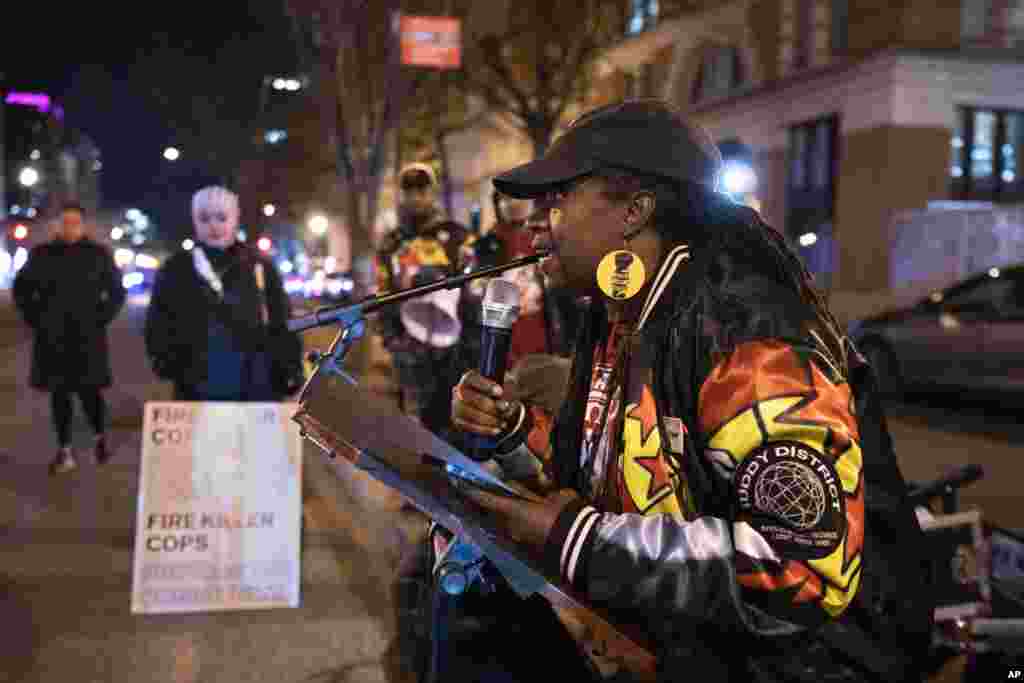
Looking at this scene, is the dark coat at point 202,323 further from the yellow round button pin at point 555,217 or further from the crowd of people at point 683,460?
the yellow round button pin at point 555,217

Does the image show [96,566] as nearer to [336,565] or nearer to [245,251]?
[336,565]

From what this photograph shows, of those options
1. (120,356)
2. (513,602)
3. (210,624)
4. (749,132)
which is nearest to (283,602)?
(210,624)

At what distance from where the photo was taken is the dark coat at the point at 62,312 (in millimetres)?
6602

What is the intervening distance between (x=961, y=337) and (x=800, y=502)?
10.0 metres

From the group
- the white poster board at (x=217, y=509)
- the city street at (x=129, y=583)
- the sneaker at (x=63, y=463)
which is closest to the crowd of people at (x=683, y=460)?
the city street at (x=129, y=583)

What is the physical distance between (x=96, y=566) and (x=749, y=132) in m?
24.7

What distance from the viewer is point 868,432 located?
1.53 metres

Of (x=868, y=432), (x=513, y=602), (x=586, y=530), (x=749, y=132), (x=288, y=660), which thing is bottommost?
(x=288, y=660)

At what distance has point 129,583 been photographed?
4668mm

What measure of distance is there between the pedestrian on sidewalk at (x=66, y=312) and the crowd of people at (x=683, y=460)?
5375mm

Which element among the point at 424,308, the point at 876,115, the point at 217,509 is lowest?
the point at 217,509

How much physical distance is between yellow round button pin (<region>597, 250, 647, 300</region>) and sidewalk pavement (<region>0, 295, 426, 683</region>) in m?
1.77

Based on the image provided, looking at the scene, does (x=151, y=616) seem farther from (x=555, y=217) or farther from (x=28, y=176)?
(x=28, y=176)

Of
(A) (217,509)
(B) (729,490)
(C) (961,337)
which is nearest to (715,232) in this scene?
(B) (729,490)
